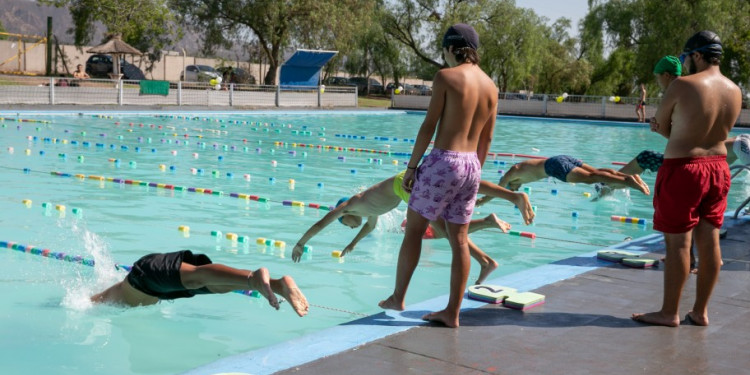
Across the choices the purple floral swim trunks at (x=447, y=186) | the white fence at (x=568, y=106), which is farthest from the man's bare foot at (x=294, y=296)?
the white fence at (x=568, y=106)

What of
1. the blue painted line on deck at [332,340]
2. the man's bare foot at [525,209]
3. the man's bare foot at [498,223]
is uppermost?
the man's bare foot at [525,209]

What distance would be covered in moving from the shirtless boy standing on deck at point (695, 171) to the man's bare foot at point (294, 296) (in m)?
2.24

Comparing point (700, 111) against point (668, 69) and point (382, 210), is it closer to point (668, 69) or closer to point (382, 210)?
point (668, 69)

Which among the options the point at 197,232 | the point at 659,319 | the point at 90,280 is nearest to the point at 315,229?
the point at 90,280

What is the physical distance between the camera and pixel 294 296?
3.67m

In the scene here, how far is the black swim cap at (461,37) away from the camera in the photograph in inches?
176

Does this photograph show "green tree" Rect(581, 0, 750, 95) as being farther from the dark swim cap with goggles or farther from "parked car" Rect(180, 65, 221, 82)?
→ the dark swim cap with goggles

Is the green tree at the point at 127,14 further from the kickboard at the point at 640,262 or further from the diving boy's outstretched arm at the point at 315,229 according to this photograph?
the kickboard at the point at 640,262

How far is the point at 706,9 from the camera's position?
37.5 metres

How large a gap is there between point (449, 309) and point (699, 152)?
69.2 inches

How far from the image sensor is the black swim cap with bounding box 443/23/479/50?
4.46 meters

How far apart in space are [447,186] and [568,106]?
33.0 metres

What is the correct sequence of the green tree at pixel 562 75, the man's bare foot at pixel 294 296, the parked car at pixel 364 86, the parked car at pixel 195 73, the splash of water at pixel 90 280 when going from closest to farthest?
the man's bare foot at pixel 294 296
the splash of water at pixel 90 280
the parked car at pixel 195 73
the green tree at pixel 562 75
the parked car at pixel 364 86

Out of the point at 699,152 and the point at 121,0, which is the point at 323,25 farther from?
the point at 699,152
